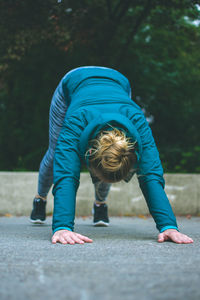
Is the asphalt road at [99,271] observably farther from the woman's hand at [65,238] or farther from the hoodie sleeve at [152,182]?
the hoodie sleeve at [152,182]

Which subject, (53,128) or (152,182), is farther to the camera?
(53,128)

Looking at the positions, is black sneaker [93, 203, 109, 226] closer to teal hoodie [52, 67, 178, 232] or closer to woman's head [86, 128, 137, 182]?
teal hoodie [52, 67, 178, 232]

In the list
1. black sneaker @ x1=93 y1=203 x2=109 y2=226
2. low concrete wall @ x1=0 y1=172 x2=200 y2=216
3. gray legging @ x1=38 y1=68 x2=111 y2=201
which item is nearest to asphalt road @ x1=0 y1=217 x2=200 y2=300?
gray legging @ x1=38 y1=68 x2=111 y2=201

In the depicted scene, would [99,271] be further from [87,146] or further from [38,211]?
[38,211]

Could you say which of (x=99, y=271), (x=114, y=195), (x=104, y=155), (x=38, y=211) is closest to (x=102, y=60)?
(x=114, y=195)

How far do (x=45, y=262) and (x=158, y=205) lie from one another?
3.35 feet

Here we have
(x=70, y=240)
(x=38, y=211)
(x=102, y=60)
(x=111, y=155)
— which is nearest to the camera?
(x=111, y=155)

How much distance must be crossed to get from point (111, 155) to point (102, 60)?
5360 mm

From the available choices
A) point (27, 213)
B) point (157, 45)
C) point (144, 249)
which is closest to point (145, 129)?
point (144, 249)

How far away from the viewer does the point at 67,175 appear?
267 centimetres

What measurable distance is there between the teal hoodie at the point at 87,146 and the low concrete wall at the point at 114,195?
3.55 metres

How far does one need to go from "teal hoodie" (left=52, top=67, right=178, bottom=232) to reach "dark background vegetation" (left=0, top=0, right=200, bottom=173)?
3.47 metres

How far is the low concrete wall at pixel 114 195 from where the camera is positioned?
20.7ft

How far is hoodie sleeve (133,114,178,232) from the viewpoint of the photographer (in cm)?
Result: 272
